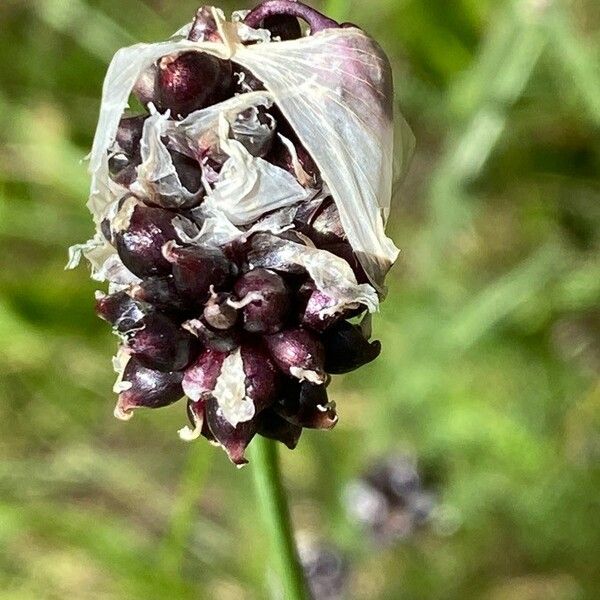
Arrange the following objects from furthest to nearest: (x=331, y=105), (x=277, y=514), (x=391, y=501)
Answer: (x=391, y=501) < (x=277, y=514) < (x=331, y=105)

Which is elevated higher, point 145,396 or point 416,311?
point 145,396

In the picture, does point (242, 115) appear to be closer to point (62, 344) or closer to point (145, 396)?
point (145, 396)

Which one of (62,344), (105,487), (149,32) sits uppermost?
(149,32)

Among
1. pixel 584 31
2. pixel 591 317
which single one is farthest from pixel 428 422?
pixel 584 31

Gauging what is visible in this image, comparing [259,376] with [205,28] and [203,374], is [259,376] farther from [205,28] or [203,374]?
[205,28]

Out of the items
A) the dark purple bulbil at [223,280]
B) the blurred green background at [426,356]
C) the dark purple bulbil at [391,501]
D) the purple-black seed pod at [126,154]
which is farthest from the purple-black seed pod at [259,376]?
the dark purple bulbil at [391,501]

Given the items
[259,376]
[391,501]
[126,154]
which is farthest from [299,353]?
[391,501]
